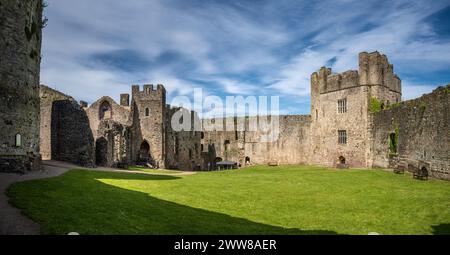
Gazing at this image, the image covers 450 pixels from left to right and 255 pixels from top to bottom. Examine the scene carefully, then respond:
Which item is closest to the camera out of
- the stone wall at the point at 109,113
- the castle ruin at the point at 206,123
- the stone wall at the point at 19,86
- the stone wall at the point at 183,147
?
the stone wall at the point at 19,86

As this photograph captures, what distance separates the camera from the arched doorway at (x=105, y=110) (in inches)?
1656

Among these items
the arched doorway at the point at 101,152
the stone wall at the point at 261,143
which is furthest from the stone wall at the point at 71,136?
the stone wall at the point at 261,143

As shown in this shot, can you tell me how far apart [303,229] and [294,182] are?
1108cm

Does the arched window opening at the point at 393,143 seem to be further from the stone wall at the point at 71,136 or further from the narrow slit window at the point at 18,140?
the narrow slit window at the point at 18,140

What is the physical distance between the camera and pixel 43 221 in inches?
300

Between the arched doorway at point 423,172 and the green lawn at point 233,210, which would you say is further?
the arched doorway at point 423,172

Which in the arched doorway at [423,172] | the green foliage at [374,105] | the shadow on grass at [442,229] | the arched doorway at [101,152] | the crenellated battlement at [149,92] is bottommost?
the shadow on grass at [442,229]

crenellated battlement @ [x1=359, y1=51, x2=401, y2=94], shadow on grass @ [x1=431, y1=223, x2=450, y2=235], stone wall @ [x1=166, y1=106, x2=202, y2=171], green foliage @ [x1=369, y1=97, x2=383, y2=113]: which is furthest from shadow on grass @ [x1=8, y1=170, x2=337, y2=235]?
stone wall @ [x1=166, y1=106, x2=202, y2=171]

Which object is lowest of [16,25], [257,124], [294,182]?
[294,182]

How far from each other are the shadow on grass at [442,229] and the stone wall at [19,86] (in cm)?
1747

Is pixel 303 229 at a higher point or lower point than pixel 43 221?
lower
